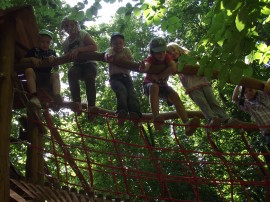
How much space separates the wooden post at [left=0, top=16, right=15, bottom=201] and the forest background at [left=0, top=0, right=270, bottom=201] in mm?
472

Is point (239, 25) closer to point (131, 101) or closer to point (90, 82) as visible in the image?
point (131, 101)

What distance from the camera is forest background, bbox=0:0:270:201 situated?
2.18 meters

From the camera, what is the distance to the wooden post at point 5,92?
9.29 feet

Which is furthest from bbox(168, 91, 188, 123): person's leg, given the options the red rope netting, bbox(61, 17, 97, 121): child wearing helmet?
the red rope netting

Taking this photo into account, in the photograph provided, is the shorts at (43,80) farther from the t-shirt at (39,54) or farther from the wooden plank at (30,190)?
the wooden plank at (30,190)

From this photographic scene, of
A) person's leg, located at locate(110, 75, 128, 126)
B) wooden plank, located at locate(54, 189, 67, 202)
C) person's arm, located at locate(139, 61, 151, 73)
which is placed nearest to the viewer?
wooden plank, located at locate(54, 189, 67, 202)

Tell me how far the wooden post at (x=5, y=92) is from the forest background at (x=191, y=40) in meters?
0.47

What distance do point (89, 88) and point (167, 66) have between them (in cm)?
93

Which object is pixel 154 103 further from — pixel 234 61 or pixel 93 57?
pixel 234 61

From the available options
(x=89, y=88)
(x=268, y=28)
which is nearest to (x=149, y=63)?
(x=89, y=88)

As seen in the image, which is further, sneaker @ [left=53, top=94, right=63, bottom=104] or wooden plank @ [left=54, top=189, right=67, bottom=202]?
sneaker @ [left=53, top=94, right=63, bottom=104]

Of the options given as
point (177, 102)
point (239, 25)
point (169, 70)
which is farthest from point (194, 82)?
point (239, 25)

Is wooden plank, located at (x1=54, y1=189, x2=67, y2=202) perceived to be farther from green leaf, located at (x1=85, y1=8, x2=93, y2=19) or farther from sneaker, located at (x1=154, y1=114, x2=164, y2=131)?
green leaf, located at (x1=85, y1=8, x2=93, y2=19)

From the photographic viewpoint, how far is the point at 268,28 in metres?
7.11
